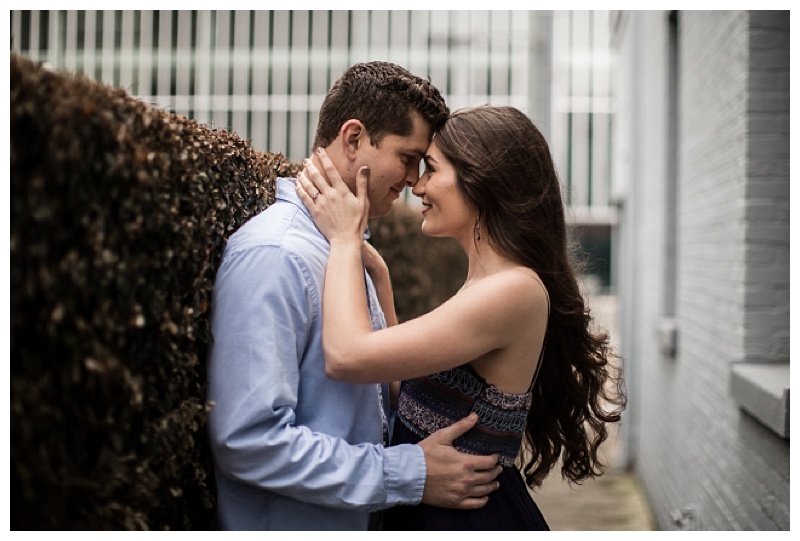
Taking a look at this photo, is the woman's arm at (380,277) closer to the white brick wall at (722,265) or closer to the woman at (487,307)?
the woman at (487,307)

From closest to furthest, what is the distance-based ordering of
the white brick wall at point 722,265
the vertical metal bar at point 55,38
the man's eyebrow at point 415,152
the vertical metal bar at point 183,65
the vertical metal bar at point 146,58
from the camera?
the man's eyebrow at point 415,152
the white brick wall at point 722,265
the vertical metal bar at point 183,65
the vertical metal bar at point 146,58
the vertical metal bar at point 55,38

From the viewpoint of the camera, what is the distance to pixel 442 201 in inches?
103

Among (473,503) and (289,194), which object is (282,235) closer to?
(289,194)

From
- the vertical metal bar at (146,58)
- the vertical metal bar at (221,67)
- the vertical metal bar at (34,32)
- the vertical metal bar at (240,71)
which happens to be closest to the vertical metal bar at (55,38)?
the vertical metal bar at (34,32)

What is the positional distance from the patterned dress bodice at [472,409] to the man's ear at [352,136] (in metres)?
0.76

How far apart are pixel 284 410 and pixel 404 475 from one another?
40 centimetres

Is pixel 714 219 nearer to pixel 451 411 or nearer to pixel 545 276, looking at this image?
pixel 545 276

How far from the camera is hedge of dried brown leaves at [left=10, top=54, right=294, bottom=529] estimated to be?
146 cm

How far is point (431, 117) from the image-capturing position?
8.87 ft

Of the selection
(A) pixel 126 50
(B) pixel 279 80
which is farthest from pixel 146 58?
(B) pixel 279 80

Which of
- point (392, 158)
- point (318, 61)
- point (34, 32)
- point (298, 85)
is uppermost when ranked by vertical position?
point (34, 32)

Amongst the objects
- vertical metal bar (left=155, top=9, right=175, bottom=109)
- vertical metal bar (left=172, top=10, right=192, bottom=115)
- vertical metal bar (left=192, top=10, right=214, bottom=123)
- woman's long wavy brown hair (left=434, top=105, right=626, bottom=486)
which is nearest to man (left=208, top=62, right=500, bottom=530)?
woman's long wavy brown hair (left=434, top=105, right=626, bottom=486)

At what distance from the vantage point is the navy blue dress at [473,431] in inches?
96.6
